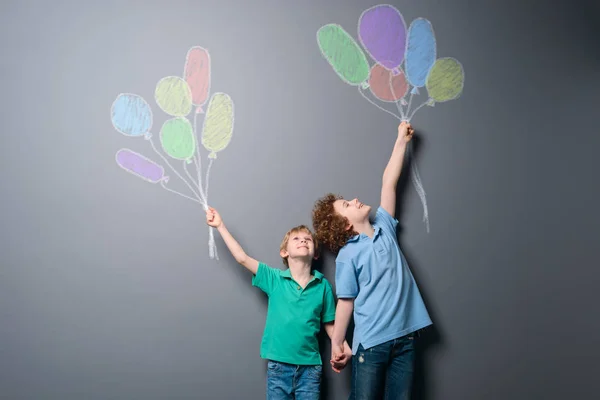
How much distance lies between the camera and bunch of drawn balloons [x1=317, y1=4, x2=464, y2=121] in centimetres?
206

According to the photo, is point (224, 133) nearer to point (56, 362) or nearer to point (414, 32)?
point (414, 32)

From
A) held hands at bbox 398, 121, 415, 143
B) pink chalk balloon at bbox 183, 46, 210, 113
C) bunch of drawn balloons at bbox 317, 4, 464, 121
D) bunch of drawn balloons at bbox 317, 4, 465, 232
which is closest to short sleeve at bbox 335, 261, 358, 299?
bunch of drawn balloons at bbox 317, 4, 465, 232

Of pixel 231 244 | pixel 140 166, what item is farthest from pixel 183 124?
pixel 231 244

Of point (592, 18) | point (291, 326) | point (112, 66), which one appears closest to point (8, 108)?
point (112, 66)

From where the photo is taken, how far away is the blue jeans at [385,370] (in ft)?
5.87

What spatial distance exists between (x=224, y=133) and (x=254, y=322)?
0.67 m

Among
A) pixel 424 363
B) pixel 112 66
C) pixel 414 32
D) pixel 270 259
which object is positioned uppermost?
pixel 414 32

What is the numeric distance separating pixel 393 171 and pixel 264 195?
0.48 meters

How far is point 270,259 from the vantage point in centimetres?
196

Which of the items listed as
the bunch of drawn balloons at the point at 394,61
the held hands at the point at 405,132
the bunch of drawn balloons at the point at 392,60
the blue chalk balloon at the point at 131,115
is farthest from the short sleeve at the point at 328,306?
the blue chalk balloon at the point at 131,115

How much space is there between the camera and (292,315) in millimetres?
1835

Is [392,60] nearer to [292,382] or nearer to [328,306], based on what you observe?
[328,306]

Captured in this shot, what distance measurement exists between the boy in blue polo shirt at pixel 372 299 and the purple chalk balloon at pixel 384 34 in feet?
1.90

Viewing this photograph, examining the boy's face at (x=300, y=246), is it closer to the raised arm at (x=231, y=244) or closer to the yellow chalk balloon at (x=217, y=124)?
the raised arm at (x=231, y=244)
